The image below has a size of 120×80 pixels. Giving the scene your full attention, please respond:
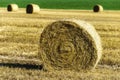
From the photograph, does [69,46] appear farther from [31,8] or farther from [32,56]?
Answer: [31,8]

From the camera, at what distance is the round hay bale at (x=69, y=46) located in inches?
516

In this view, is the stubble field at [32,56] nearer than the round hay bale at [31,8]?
Yes

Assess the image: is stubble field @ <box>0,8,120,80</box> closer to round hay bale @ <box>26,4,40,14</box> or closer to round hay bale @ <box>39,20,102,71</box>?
round hay bale @ <box>39,20,102,71</box>

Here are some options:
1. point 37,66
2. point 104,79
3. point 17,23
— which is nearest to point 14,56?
point 37,66

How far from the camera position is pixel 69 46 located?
44.3ft

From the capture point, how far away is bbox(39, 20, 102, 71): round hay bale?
13.1 m

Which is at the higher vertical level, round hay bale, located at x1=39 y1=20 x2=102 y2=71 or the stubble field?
round hay bale, located at x1=39 y1=20 x2=102 y2=71

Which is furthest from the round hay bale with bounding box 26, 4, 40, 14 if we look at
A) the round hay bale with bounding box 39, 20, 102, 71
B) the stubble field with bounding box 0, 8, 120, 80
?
the round hay bale with bounding box 39, 20, 102, 71

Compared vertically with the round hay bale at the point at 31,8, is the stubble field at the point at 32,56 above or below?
above

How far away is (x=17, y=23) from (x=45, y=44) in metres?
15.1

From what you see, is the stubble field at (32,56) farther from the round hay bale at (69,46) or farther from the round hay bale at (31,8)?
the round hay bale at (31,8)

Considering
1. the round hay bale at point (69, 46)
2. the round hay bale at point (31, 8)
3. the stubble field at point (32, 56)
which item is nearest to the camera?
the stubble field at point (32, 56)

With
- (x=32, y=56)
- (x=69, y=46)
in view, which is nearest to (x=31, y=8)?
(x=32, y=56)

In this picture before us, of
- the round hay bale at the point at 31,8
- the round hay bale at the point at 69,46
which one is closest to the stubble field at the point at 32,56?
the round hay bale at the point at 69,46
